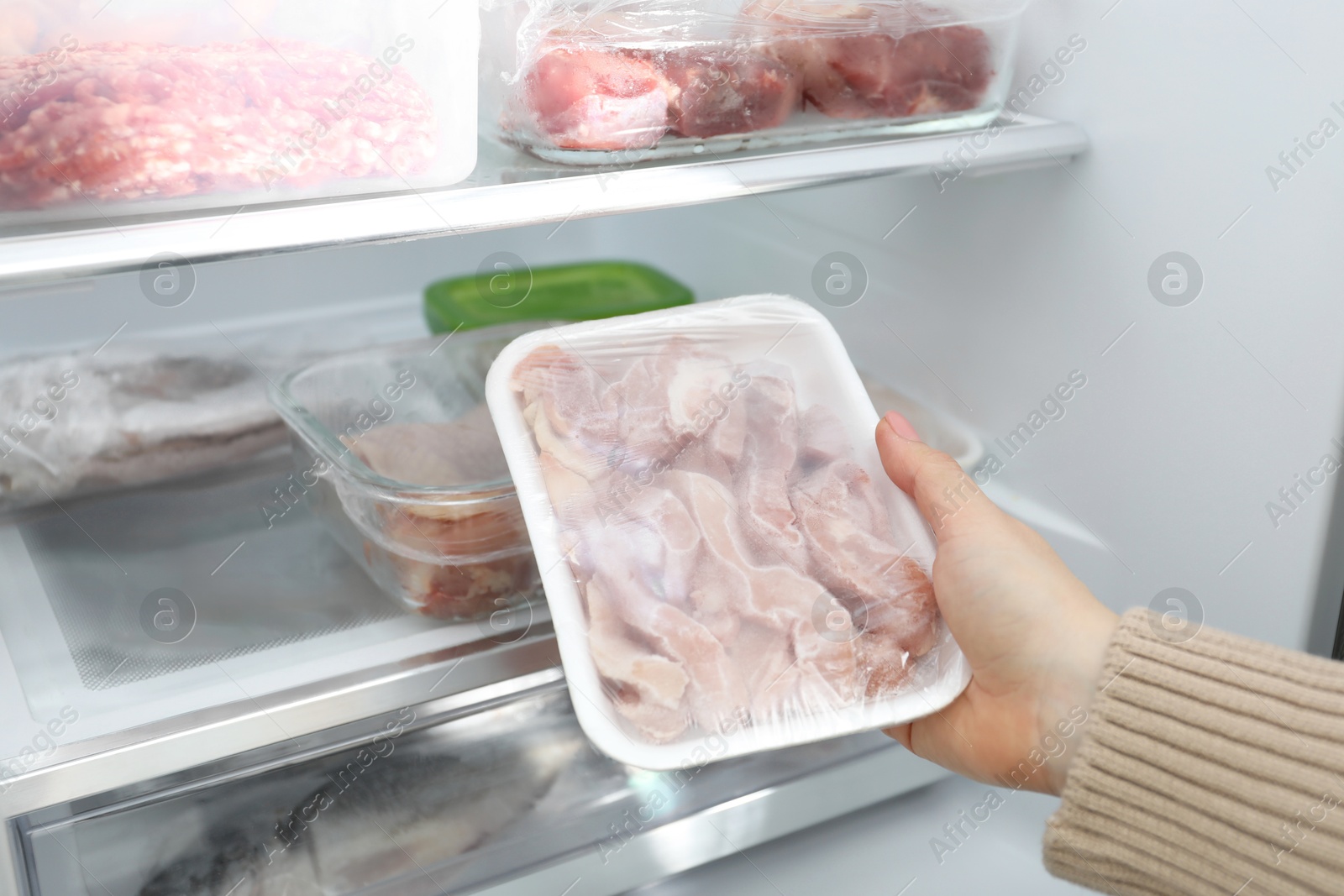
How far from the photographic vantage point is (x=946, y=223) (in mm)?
1162

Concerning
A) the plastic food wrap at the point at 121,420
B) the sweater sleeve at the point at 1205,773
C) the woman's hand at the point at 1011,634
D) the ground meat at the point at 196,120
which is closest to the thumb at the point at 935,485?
the woman's hand at the point at 1011,634

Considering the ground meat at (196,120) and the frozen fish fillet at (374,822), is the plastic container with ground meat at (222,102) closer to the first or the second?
the ground meat at (196,120)

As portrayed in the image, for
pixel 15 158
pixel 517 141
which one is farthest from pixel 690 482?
pixel 15 158

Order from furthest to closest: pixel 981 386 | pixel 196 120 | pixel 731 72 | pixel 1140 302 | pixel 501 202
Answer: pixel 981 386 < pixel 1140 302 < pixel 731 72 < pixel 501 202 < pixel 196 120

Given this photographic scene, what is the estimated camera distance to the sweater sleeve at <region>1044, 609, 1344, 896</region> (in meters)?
0.66

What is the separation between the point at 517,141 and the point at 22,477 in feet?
2.03

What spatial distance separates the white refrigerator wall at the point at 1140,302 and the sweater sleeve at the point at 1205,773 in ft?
0.77

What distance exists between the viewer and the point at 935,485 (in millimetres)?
801

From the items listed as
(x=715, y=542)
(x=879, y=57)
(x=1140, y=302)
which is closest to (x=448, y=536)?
(x=715, y=542)

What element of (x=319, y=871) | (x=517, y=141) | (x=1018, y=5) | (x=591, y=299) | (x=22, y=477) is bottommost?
(x=319, y=871)

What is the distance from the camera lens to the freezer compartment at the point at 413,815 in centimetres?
92

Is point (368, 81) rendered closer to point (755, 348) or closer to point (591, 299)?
point (755, 348)

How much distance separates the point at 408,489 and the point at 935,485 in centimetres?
45

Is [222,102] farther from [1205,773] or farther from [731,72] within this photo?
[1205,773]
